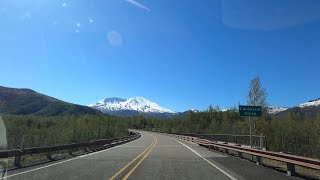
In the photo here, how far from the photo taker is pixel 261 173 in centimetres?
1689

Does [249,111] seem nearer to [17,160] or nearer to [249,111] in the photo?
[249,111]

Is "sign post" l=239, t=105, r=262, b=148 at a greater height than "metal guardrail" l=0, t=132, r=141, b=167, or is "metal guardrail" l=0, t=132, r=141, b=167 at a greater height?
"sign post" l=239, t=105, r=262, b=148

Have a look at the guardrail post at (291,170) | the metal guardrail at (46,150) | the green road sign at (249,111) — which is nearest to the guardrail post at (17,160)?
the metal guardrail at (46,150)

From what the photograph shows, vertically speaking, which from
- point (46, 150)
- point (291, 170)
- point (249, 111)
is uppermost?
point (249, 111)

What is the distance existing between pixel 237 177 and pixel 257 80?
59.0 m

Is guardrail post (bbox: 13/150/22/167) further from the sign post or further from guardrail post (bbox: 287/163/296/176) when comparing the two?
the sign post

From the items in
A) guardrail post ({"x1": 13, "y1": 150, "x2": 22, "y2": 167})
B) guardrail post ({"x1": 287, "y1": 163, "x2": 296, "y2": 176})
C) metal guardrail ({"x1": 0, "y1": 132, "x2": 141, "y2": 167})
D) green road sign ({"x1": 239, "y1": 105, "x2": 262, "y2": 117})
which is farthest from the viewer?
green road sign ({"x1": 239, "y1": 105, "x2": 262, "y2": 117})

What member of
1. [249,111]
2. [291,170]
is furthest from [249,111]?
[291,170]

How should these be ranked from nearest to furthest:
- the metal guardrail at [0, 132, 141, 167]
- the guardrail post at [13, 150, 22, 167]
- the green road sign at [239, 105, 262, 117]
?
1. the metal guardrail at [0, 132, 141, 167]
2. the guardrail post at [13, 150, 22, 167]
3. the green road sign at [239, 105, 262, 117]

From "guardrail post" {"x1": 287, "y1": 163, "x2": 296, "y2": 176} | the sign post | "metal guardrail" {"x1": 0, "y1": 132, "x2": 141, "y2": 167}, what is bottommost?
"guardrail post" {"x1": 287, "y1": 163, "x2": 296, "y2": 176}

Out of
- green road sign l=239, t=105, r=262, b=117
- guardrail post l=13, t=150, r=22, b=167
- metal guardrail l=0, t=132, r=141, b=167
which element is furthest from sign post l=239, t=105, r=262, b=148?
guardrail post l=13, t=150, r=22, b=167

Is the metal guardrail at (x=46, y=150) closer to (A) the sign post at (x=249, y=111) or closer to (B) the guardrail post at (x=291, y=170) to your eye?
(B) the guardrail post at (x=291, y=170)

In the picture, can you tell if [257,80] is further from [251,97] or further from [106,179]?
[106,179]

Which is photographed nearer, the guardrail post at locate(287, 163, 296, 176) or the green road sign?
the guardrail post at locate(287, 163, 296, 176)
